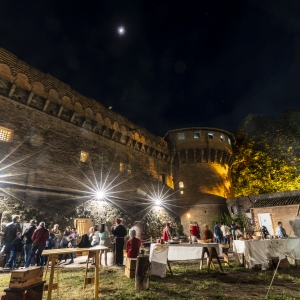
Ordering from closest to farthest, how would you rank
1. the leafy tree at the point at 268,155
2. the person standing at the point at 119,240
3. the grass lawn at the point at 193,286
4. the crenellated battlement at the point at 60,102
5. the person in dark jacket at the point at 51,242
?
the grass lawn at the point at 193,286
the person standing at the point at 119,240
the person in dark jacket at the point at 51,242
the crenellated battlement at the point at 60,102
the leafy tree at the point at 268,155

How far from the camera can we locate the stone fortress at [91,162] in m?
12.4

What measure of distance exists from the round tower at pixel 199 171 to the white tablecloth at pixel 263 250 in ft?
52.8

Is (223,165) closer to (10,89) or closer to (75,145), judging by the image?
(75,145)

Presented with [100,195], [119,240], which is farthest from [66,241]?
[100,195]

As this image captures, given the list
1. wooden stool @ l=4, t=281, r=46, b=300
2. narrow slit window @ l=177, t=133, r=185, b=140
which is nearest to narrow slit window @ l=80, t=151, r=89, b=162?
wooden stool @ l=4, t=281, r=46, b=300

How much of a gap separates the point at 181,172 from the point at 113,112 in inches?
481

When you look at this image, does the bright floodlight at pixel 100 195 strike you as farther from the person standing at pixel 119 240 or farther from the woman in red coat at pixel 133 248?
the woman in red coat at pixel 133 248

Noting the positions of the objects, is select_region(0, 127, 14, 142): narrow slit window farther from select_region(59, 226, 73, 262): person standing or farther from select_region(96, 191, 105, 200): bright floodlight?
select_region(96, 191, 105, 200): bright floodlight

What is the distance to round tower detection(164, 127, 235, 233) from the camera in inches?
970

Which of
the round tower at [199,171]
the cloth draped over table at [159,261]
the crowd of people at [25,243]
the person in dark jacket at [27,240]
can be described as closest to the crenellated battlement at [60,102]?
the round tower at [199,171]

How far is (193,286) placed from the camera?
570cm

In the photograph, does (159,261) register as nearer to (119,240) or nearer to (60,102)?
(119,240)

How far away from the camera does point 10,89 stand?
41.6 feet

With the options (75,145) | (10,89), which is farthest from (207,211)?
(10,89)
